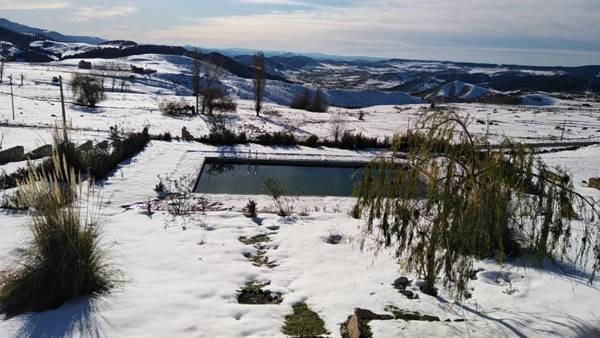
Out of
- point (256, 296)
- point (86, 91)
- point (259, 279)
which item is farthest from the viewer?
point (86, 91)

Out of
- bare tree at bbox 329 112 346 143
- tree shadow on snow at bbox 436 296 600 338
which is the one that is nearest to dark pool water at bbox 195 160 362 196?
bare tree at bbox 329 112 346 143

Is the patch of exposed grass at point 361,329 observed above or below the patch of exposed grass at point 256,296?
above

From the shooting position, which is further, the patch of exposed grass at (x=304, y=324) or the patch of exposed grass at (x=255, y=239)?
the patch of exposed grass at (x=255, y=239)

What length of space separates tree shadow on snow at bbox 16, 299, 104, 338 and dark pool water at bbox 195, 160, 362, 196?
6.76m

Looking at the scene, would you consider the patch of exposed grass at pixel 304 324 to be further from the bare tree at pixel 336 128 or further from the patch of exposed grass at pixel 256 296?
the bare tree at pixel 336 128

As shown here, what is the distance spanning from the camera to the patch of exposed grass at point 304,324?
4.31 metres

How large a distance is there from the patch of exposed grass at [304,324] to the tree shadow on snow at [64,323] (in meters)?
1.81

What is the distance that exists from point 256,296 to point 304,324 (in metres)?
0.96

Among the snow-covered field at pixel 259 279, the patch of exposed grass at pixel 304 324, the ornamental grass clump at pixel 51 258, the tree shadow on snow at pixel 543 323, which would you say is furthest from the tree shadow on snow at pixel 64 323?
the tree shadow on snow at pixel 543 323

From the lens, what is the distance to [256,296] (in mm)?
5238

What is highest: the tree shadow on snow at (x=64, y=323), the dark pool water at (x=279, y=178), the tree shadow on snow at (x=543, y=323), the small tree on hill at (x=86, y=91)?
the small tree on hill at (x=86, y=91)

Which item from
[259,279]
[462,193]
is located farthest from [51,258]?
[462,193]

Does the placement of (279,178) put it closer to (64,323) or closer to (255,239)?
(255,239)

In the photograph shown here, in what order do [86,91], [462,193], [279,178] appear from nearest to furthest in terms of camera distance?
1. [462,193]
2. [279,178]
3. [86,91]
